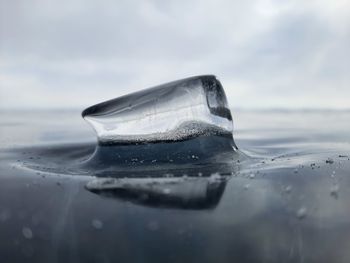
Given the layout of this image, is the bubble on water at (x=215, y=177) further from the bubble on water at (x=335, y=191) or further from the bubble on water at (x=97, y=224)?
the bubble on water at (x=97, y=224)

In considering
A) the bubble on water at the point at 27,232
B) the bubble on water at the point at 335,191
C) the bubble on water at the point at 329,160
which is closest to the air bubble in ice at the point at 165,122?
the bubble on water at the point at 329,160

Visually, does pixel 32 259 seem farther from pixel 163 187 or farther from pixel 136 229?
pixel 163 187

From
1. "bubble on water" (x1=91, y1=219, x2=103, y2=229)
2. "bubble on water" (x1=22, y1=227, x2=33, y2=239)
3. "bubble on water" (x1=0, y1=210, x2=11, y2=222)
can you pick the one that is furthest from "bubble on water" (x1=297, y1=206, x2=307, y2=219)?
"bubble on water" (x1=0, y1=210, x2=11, y2=222)

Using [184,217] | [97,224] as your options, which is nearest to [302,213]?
[184,217]

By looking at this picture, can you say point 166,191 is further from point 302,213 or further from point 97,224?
point 302,213

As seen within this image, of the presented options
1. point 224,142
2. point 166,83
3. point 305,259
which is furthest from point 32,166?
point 305,259
